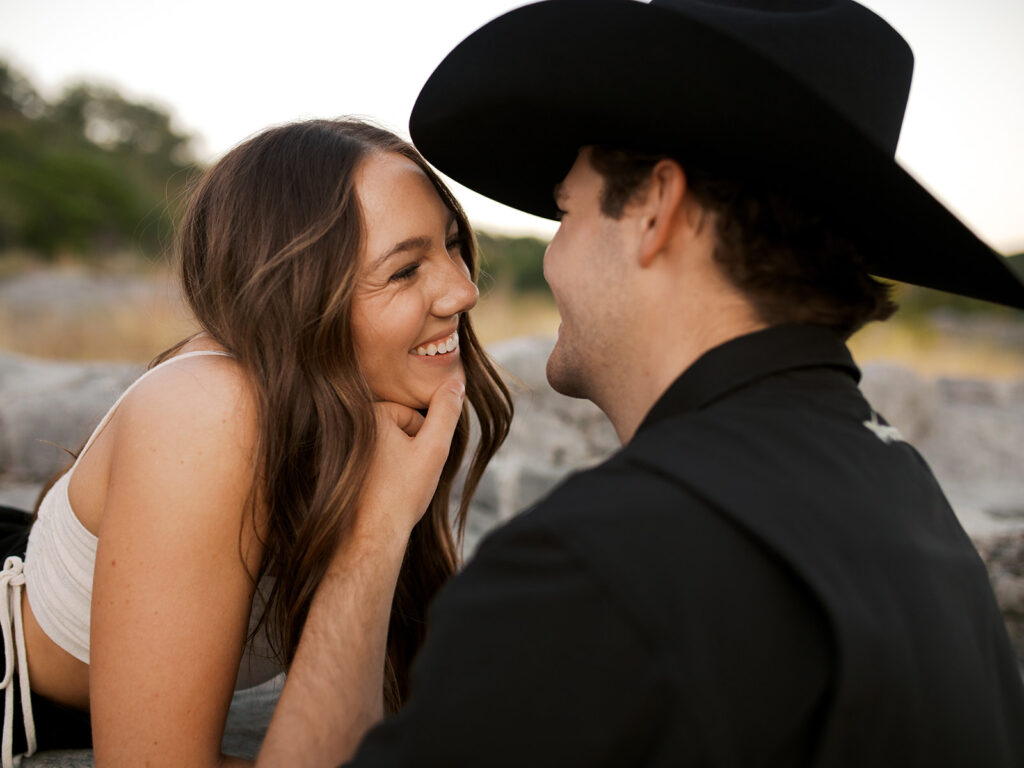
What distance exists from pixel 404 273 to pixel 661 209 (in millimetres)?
903

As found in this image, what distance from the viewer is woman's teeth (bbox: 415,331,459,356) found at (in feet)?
7.68

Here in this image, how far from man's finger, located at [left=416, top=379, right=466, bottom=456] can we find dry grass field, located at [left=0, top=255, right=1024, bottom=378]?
213 inches

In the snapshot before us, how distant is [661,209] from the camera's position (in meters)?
1.57

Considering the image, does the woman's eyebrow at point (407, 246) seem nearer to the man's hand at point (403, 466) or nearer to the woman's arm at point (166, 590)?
the man's hand at point (403, 466)

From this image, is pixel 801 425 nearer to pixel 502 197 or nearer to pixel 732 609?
pixel 732 609

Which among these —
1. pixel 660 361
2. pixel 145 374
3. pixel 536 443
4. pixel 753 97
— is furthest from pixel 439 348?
pixel 536 443

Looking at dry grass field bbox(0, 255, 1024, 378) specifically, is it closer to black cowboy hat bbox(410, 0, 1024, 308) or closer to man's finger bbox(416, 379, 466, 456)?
man's finger bbox(416, 379, 466, 456)

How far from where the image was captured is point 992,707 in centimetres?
127

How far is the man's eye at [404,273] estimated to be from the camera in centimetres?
222

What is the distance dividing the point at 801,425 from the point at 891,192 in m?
0.46

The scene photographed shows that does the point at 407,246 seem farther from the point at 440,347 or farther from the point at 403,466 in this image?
the point at 403,466

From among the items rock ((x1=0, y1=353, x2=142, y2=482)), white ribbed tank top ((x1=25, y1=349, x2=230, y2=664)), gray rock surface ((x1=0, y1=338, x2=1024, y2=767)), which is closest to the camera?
white ribbed tank top ((x1=25, y1=349, x2=230, y2=664))

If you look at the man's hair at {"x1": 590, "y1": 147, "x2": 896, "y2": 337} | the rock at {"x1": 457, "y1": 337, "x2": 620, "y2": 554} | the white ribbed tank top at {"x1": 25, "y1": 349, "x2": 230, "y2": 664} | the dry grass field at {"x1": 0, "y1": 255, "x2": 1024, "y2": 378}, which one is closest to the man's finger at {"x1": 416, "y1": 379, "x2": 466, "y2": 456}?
the white ribbed tank top at {"x1": 25, "y1": 349, "x2": 230, "y2": 664}

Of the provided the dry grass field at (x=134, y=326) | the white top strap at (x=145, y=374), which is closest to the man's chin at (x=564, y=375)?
the white top strap at (x=145, y=374)
